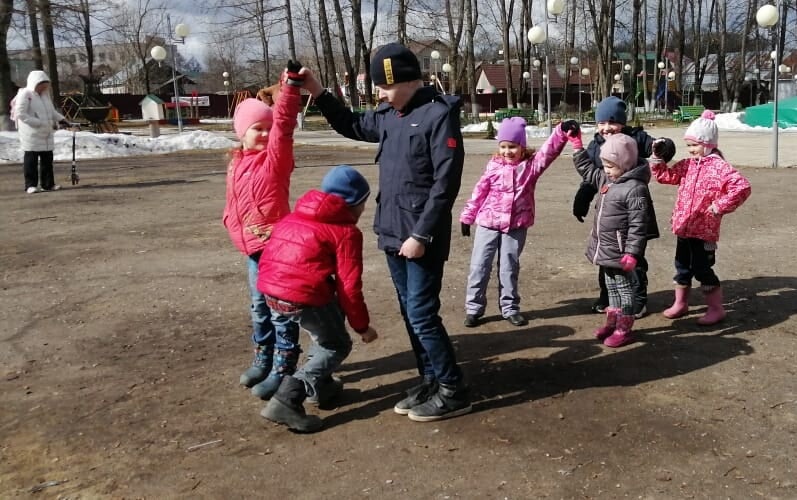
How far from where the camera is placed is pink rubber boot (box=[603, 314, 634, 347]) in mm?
4488

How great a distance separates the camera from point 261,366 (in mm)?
4043

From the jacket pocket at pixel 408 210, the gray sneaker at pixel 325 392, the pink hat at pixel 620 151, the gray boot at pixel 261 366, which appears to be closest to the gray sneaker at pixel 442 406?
the gray sneaker at pixel 325 392

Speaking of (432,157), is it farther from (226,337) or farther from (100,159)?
(100,159)

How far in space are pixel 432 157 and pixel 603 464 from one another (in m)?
1.50

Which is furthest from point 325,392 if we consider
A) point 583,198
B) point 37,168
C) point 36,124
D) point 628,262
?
point 37,168

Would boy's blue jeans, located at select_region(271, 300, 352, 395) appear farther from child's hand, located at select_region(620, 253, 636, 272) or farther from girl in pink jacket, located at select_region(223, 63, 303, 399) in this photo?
child's hand, located at select_region(620, 253, 636, 272)

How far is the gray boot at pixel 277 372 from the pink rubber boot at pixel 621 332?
195 centimetres

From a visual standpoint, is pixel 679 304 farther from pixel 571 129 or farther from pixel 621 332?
pixel 571 129

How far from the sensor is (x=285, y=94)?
11.3ft

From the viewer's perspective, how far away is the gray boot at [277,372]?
12.2ft

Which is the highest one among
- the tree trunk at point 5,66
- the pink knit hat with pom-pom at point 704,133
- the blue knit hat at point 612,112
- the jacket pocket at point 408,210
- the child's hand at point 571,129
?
the tree trunk at point 5,66

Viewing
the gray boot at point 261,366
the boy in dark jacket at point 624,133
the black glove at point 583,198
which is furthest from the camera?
the black glove at point 583,198

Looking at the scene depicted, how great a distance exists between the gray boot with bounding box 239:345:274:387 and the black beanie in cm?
160

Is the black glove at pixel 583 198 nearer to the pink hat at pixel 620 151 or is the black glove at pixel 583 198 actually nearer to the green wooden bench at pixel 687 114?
the pink hat at pixel 620 151
